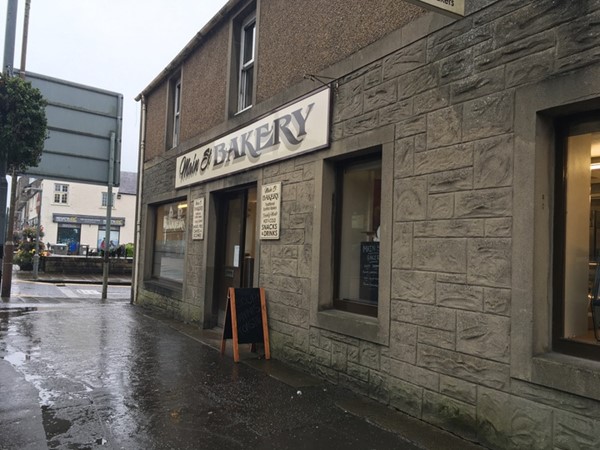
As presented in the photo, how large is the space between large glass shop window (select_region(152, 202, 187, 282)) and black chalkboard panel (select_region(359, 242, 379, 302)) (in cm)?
609

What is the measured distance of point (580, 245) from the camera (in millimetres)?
3826

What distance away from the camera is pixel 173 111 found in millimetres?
12234

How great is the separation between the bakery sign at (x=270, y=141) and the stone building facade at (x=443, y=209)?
4cm

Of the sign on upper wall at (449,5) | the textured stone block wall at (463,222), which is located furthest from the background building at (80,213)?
the sign on upper wall at (449,5)

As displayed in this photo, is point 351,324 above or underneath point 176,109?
underneath

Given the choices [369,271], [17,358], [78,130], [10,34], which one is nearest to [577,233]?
[369,271]

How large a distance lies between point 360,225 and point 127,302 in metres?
9.72

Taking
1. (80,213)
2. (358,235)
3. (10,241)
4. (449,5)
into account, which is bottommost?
(10,241)

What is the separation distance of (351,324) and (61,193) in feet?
171

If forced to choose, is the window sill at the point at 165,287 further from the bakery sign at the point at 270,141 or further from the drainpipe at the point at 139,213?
the bakery sign at the point at 270,141

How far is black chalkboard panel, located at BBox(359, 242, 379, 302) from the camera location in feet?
18.5

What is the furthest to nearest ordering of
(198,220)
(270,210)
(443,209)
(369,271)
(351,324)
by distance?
(198,220) → (270,210) → (369,271) → (351,324) → (443,209)

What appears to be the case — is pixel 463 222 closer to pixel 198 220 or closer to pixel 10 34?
pixel 198 220

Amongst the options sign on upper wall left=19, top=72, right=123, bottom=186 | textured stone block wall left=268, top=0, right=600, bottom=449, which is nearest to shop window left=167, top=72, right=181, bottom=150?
sign on upper wall left=19, top=72, right=123, bottom=186
